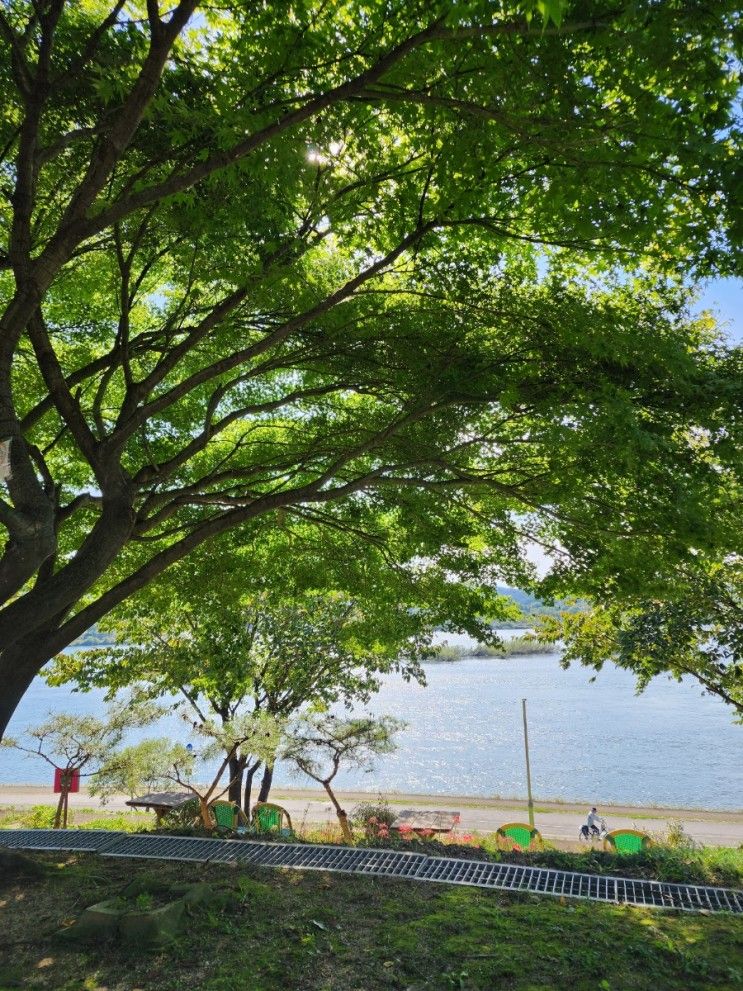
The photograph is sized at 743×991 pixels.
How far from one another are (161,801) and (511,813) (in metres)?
13.8

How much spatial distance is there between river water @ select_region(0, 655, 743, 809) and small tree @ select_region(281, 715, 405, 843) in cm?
398

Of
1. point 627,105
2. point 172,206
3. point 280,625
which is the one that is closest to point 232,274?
point 172,206

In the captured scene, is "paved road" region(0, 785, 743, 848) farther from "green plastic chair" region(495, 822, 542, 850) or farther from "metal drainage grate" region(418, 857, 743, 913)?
"metal drainage grate" region(418, 857, 743, 913)

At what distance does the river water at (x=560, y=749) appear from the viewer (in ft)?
106

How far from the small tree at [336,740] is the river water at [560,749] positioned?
3.98 m

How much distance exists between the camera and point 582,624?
12969mm

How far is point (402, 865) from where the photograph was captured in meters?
5.39

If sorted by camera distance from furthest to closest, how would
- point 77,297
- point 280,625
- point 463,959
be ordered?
point 280,625, point 77,297, point 463,959

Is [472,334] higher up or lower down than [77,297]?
lower down

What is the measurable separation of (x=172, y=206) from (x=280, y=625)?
1173 cm

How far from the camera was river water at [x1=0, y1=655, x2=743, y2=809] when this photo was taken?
32278mm

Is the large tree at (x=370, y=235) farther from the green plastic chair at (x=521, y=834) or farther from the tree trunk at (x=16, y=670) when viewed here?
the green plastic chair at (x=521, y=834)

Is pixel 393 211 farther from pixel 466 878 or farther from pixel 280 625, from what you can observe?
pixel 280 625

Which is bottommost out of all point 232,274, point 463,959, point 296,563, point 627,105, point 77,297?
point 463,959
